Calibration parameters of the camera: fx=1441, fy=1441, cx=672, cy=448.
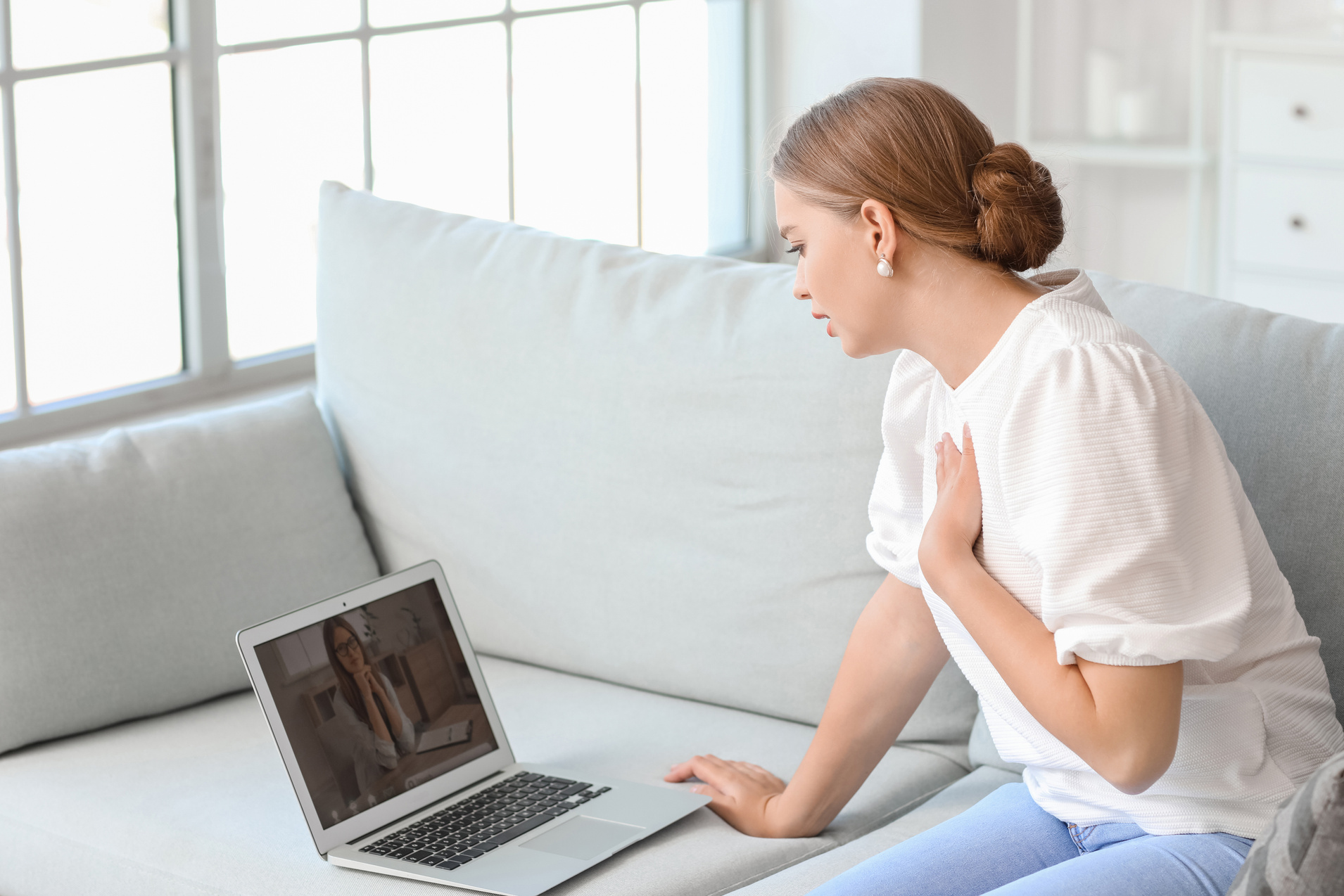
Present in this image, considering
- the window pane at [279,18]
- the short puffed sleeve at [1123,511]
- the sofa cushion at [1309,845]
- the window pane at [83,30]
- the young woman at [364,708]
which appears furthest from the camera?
the window pane at [279,18]

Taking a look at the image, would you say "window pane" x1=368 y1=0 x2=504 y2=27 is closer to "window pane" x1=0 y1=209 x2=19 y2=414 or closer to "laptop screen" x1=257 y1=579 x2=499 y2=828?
"window pane" x1=0 y1=209 x2=19 y2=414

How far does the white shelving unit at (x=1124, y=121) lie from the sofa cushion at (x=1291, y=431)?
2.31 meters

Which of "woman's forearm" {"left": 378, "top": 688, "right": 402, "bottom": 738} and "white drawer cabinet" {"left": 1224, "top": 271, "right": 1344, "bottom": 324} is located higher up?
"white drawer cabinet" {"left": 1224, "top": 271, "right": 1344, "bottom": 324}

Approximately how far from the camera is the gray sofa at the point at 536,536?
1.34 meters

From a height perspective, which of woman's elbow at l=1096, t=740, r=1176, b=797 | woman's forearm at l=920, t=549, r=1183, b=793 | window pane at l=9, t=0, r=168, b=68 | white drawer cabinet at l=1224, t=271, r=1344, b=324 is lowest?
woman's elbow at l=1096, t=740, r=1176, b=797

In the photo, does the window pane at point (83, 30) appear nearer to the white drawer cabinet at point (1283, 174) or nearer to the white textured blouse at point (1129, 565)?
the white textured blouse at point (1129, 565)

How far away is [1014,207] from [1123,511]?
25 cm

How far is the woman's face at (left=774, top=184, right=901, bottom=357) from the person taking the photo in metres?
1.15

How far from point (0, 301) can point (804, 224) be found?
1582 millimetres

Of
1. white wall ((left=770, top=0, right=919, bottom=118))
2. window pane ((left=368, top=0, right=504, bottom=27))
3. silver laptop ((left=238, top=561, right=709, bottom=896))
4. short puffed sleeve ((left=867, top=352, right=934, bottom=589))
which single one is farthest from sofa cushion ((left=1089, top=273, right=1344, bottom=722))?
white wall ((left=770, top=0, right=919, bottom=118))

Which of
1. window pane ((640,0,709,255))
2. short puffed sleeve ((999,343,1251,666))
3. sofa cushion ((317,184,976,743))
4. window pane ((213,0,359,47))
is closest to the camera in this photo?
short puffed sleeve ((999,343,1251,666))

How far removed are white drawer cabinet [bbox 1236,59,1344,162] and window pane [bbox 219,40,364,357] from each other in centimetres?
200

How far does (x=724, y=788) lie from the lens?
1.43 meters

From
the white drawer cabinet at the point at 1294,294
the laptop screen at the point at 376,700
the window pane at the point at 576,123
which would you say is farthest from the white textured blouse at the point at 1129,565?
the white drawer cabinet at the point at 1294,294
